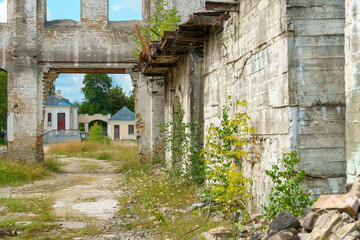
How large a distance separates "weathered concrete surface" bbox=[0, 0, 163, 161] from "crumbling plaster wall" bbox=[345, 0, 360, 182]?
11.8 m

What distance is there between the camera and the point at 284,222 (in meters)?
3.86

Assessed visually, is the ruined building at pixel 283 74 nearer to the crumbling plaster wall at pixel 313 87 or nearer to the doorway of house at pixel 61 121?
the crumbling plaster wall at pixel 313 87

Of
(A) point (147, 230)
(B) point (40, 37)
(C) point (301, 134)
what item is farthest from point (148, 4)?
(C) point (301, 134)

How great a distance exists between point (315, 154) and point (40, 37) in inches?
517

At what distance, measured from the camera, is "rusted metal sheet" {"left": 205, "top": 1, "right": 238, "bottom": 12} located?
6391mm

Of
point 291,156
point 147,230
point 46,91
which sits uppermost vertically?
point 46,91

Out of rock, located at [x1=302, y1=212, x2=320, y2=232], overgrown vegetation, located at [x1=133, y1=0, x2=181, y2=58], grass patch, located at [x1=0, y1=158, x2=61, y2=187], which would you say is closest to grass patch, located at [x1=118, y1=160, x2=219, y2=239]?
rock, located at [x1=302, y1=212, x2=320, y2=232]

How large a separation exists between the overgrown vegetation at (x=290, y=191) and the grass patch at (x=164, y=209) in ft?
4.18

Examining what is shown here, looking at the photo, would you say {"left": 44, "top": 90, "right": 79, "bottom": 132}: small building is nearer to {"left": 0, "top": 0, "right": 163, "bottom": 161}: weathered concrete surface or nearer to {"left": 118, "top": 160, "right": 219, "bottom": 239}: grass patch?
{"left": 0, "top": 0, "right": 163, "bottom": 161}: weathered concrete surface

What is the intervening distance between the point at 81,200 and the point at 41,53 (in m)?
7.86

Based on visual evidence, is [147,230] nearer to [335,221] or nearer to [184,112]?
[335,221]

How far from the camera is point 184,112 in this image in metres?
10.3

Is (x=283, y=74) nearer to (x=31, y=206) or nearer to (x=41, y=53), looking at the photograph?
(x=31, y=206)

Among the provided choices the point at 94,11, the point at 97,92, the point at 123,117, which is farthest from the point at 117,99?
the point at 94,11
